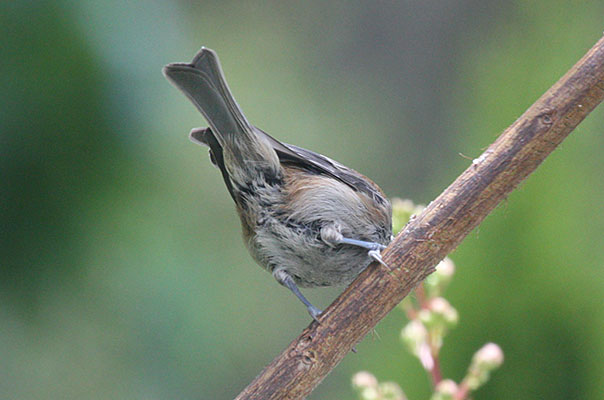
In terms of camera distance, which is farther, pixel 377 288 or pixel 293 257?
pixel 293 257

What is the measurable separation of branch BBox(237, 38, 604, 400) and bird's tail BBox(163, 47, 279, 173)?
1.99ft

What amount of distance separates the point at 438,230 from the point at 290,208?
0.59 meters

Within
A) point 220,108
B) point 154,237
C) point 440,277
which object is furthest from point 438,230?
point 154,237

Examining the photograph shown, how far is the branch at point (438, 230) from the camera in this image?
165cm

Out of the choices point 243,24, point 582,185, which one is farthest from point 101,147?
point 243,24

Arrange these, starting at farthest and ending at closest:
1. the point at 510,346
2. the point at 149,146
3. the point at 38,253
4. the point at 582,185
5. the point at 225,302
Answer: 1. the point at 225,302
2. the point at 149,146
3. the point at 582,185
4. the point at 38,253
5. the point at 510,346

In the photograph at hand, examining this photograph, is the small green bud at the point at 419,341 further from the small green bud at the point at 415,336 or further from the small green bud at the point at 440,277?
the small green bud at the point at 440,277

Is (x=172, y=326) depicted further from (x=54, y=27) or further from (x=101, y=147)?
→ (x=54, y=27)

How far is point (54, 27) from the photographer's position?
2.32 m

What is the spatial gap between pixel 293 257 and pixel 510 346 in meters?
0.73

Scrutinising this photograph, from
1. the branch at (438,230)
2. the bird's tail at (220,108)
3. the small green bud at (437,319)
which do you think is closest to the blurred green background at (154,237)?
the branch at (438,230)

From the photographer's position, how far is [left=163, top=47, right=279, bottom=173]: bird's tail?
201 centimetres

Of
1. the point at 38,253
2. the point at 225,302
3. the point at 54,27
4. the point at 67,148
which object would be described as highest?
A: the point at 54,27

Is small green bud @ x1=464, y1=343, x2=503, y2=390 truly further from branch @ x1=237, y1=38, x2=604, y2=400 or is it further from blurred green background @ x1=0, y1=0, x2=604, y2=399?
blurred green background @ x1=0, y1=0, x2=604, y2=399
